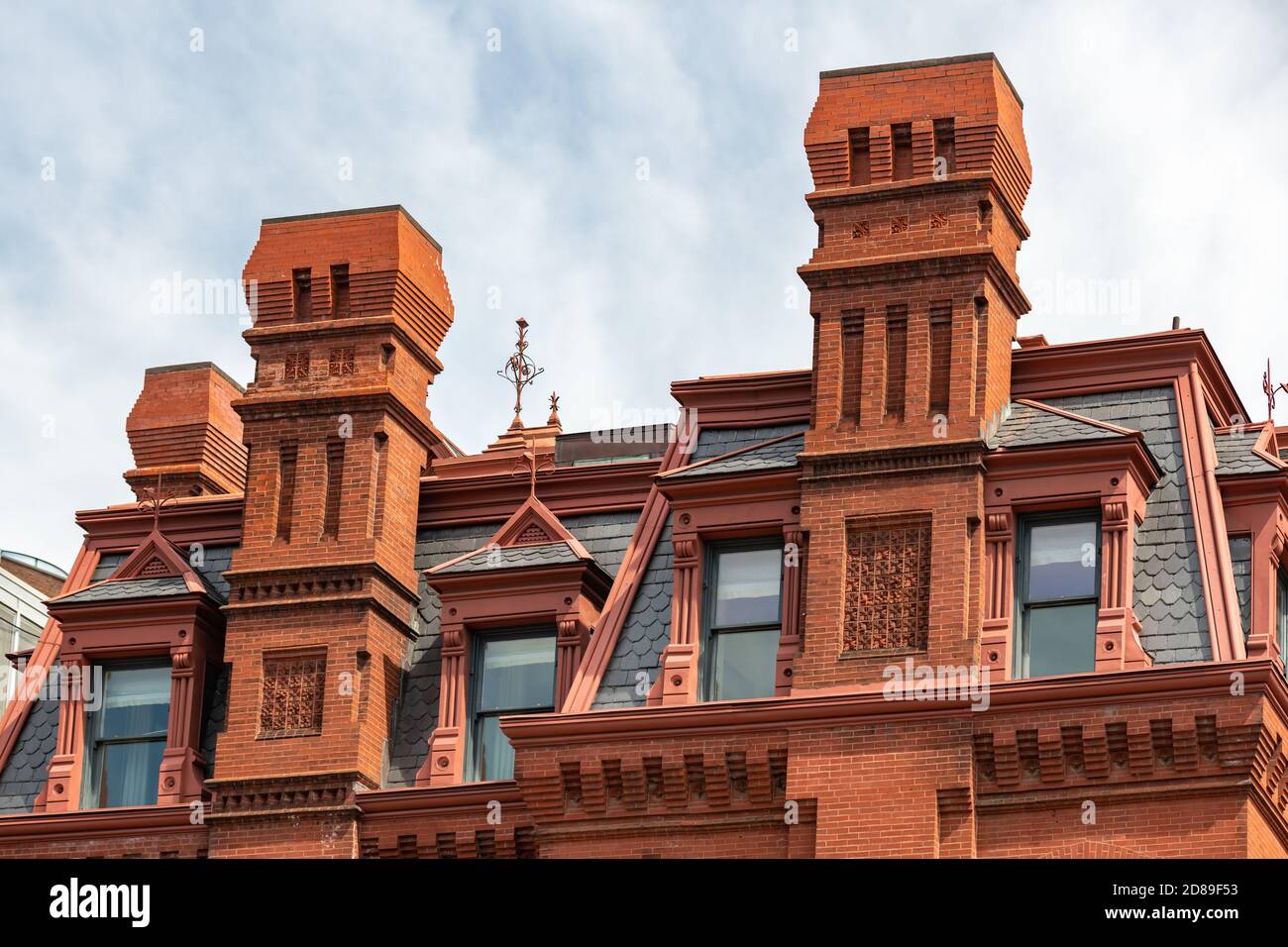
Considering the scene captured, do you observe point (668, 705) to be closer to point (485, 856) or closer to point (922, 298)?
point (485, 856)

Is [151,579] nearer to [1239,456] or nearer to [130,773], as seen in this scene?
[130,773]

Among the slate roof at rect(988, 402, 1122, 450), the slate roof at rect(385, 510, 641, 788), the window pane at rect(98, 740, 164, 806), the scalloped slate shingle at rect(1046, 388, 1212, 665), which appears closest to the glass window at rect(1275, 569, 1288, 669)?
the scalloped slate shingle at rect(1046, 388, 1212, 665)

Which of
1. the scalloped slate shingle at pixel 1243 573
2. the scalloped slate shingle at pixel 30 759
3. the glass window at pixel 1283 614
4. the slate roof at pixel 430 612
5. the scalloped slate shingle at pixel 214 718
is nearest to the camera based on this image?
the scalloped slate shingle at pixel 1243 573

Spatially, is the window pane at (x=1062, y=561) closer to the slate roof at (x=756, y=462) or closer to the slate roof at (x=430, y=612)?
the slate roof at (x=756, y=462)

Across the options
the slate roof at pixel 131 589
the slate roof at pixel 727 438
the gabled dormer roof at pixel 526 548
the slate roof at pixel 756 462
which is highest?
the slate roof at pixel 727 438

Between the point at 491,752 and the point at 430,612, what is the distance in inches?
94.7

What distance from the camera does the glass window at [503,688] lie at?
3622 cm

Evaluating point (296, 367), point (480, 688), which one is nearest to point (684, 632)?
point (480, 688)

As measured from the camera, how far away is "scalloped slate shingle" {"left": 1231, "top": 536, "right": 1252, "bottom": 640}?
3328 cm

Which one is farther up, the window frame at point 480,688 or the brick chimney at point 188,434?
the brick chimney at point 188,434

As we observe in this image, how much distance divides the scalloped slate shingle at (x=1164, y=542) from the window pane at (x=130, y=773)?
11.9 meters

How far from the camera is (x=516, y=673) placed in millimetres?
36781

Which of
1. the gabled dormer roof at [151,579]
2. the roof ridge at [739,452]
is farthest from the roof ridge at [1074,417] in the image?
the gabled dormer roof at [151,579]
